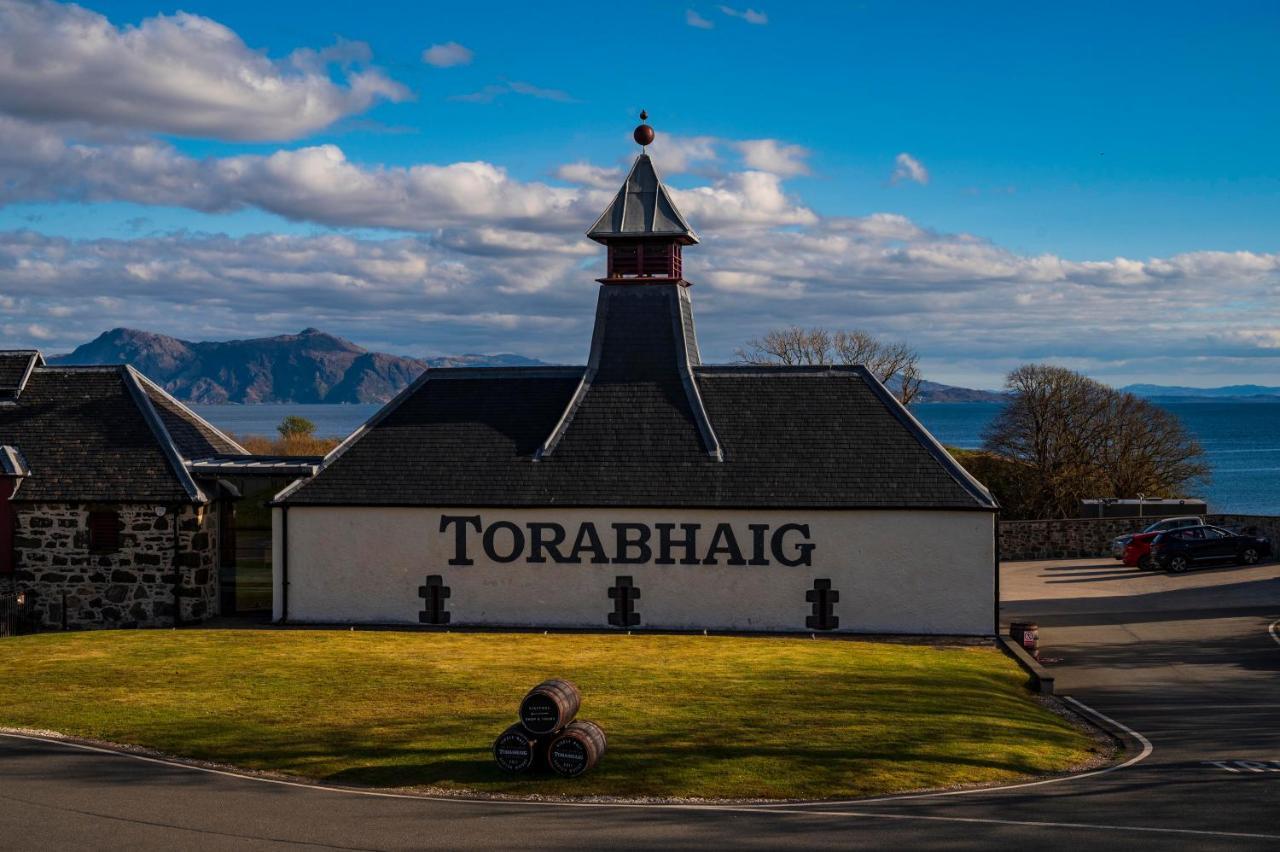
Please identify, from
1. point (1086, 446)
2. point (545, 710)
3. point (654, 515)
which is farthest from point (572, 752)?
point (1086, 446)

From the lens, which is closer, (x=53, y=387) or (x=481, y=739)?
(x=481, y=739)

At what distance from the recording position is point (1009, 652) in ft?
86.6

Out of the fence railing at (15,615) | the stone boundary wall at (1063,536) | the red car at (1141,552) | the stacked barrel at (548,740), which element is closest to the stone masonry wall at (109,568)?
the fence railing at (15,615)

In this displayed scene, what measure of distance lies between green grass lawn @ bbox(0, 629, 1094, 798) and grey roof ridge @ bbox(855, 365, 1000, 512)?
12.0 ft

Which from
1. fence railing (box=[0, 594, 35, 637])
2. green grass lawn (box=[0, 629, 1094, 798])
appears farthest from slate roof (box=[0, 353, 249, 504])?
green grass lawn (box=[0, 629, 1094, 798])

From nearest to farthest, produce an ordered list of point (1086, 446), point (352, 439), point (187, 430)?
point (352, 439) < point (187, 430) < point (1086, 446)

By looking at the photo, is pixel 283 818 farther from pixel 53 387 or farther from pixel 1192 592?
pixel 1192 592

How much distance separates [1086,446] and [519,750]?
48242 mm

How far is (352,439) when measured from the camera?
3091 cm

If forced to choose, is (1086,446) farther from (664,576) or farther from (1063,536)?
(664,576)

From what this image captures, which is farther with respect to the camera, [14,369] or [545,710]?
[14,369]

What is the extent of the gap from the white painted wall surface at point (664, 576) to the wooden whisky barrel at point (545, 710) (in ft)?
41.9

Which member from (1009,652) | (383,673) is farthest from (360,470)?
(1009,652)

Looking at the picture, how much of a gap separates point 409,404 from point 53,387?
9689 millimetres
